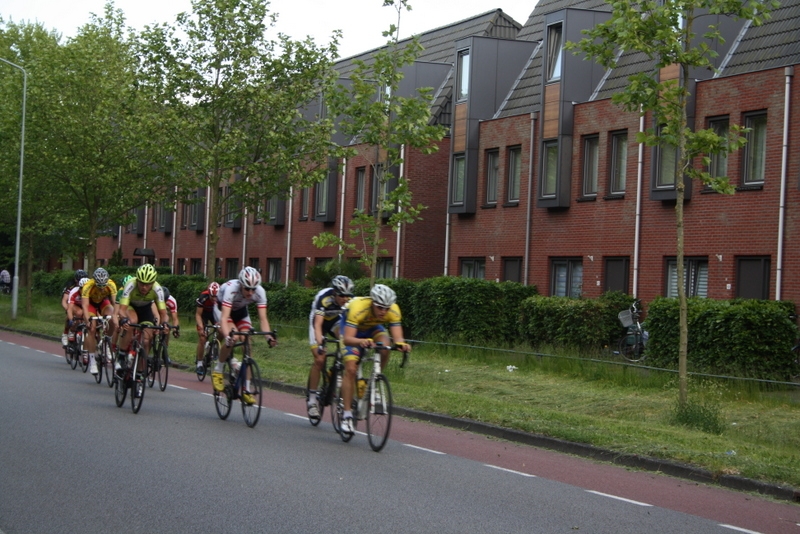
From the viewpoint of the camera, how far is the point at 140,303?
15445mm

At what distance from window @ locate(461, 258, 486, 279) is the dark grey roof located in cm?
990

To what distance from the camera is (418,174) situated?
36.7 meters

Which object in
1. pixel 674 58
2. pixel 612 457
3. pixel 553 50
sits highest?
pixel 553 50

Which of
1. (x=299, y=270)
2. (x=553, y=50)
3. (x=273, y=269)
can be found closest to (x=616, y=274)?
(x=553, y=50)

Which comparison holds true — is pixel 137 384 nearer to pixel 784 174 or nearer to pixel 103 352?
pixel 103 352

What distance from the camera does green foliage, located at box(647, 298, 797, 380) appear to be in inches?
735

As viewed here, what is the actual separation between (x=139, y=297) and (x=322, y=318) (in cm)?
356

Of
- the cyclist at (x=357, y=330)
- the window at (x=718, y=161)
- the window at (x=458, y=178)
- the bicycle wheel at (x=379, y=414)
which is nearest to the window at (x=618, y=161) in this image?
the window at (x=718, y=161)

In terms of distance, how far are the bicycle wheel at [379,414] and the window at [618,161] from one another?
57.9ft

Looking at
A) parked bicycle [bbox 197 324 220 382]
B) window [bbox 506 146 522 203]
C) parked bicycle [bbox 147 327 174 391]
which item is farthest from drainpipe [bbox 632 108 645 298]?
parked bicycle [bbox 147 327 174 391]

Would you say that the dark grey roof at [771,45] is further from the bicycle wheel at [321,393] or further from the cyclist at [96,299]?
the bicycle wheel at [321,393]

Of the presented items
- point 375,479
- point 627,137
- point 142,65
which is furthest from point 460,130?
point 375,479

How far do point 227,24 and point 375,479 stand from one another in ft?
69.1

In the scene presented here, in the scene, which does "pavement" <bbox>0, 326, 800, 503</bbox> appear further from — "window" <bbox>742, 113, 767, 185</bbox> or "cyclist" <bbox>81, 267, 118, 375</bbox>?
"window" <bbox>742, 113, 767, 185</bbox>
